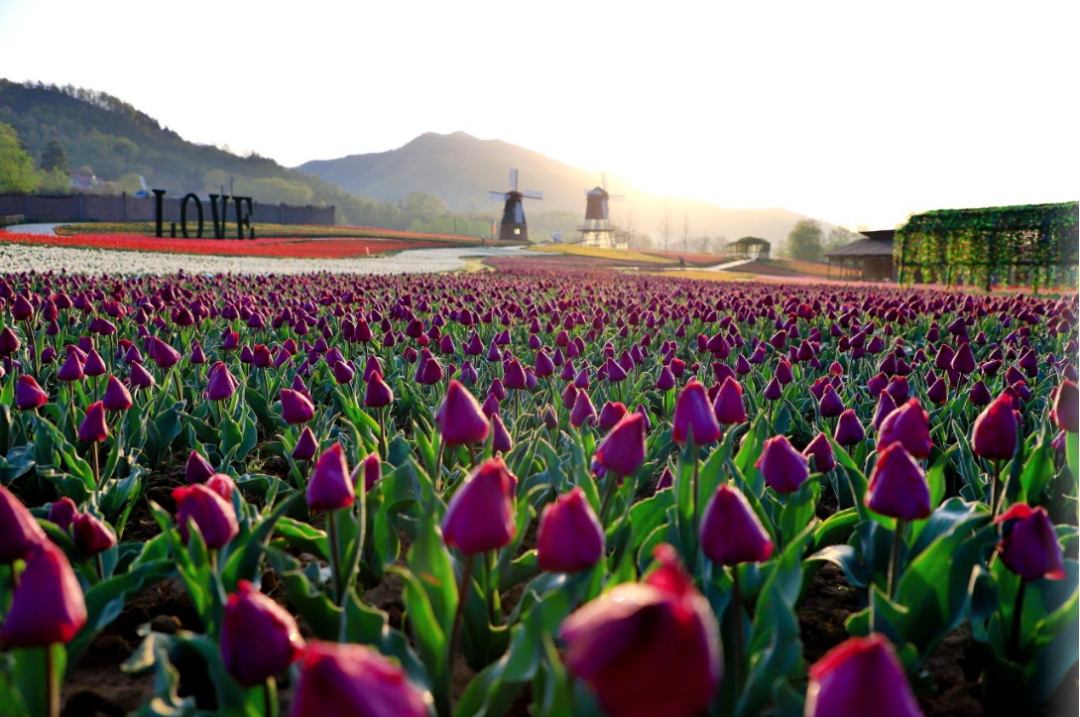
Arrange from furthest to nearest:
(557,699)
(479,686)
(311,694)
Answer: (479,686)
(557,699)
(311,694)

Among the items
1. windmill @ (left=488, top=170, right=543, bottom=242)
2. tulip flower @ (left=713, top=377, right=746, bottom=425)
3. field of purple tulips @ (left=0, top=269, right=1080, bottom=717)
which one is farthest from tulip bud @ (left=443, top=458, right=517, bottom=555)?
windmill @ (left=488, top=170, right=543, bottom=242)

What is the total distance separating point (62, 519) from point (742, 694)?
194 cm

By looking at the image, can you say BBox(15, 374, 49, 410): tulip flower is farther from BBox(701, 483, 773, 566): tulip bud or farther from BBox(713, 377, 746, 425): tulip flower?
BBox(701, 483, 773, 566): tulip bud

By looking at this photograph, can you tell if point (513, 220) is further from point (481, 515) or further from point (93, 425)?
point (481, 515)

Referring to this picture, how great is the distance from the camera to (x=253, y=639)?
121 centimetres

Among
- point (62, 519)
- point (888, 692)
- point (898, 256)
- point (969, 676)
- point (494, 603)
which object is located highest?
point (898, 256)

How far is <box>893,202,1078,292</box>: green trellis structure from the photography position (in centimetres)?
1938

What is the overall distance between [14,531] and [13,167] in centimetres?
8973

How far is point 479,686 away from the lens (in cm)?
144

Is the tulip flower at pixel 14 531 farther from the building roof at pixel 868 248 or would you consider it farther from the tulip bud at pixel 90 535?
the building roof at pixel 868 248

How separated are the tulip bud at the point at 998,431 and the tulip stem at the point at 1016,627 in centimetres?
51

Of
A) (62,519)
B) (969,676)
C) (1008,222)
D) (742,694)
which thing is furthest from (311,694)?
(1008,222)

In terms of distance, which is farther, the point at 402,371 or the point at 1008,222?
the point at 1008,222

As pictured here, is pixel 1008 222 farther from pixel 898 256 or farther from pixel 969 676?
pixel 969 676
